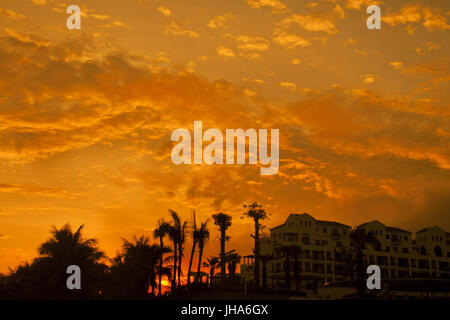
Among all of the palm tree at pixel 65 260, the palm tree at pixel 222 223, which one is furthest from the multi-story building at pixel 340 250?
the palm tree at pixel 65 260

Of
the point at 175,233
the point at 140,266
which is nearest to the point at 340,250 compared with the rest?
the point at 175,233

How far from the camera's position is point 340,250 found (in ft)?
356

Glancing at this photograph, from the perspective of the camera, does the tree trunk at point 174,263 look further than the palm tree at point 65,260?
Yes

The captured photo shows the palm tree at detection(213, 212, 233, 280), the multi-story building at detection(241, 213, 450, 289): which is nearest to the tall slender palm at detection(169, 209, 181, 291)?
the palm tree at detection(213, 212, 233, 280)

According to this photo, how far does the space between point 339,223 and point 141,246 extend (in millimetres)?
71195

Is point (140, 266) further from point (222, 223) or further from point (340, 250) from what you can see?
point (340, 250)

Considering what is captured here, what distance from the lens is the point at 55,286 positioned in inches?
1598

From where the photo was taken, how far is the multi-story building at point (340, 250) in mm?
105312

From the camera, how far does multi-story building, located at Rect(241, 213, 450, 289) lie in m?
105

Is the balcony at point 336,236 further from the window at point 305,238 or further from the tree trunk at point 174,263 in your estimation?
the tree trunk at point 174,263

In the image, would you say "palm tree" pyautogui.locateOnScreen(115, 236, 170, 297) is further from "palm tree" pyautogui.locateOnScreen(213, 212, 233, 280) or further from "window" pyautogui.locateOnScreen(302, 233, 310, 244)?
"window" pyautogui.locateOnScreen(302, 233, 310, 244)
